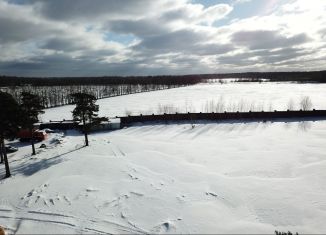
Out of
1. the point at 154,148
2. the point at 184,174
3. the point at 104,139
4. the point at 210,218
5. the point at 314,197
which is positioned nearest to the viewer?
the point at 210,218

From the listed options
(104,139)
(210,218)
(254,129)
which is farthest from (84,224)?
(254,129)

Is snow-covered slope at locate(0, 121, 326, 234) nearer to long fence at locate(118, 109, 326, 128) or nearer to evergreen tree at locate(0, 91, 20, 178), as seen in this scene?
evergreen tree at locate(0, 91, 20, 178)

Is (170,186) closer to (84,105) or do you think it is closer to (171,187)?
(171,187)

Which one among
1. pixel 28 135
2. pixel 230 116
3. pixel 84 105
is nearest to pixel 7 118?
pixel 84 105

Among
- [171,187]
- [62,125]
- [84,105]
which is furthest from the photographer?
[62,125]

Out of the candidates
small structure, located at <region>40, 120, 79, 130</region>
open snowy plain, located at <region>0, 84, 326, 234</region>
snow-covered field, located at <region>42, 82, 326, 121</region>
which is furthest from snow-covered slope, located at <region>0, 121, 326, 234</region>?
snow-covered field, located at <region>42, 82, 326, 121</region>

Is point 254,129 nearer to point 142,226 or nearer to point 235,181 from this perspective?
point 235,181

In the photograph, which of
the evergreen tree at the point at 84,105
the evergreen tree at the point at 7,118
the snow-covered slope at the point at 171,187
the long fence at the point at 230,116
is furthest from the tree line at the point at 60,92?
the evergreen tree at the point at 7,118
